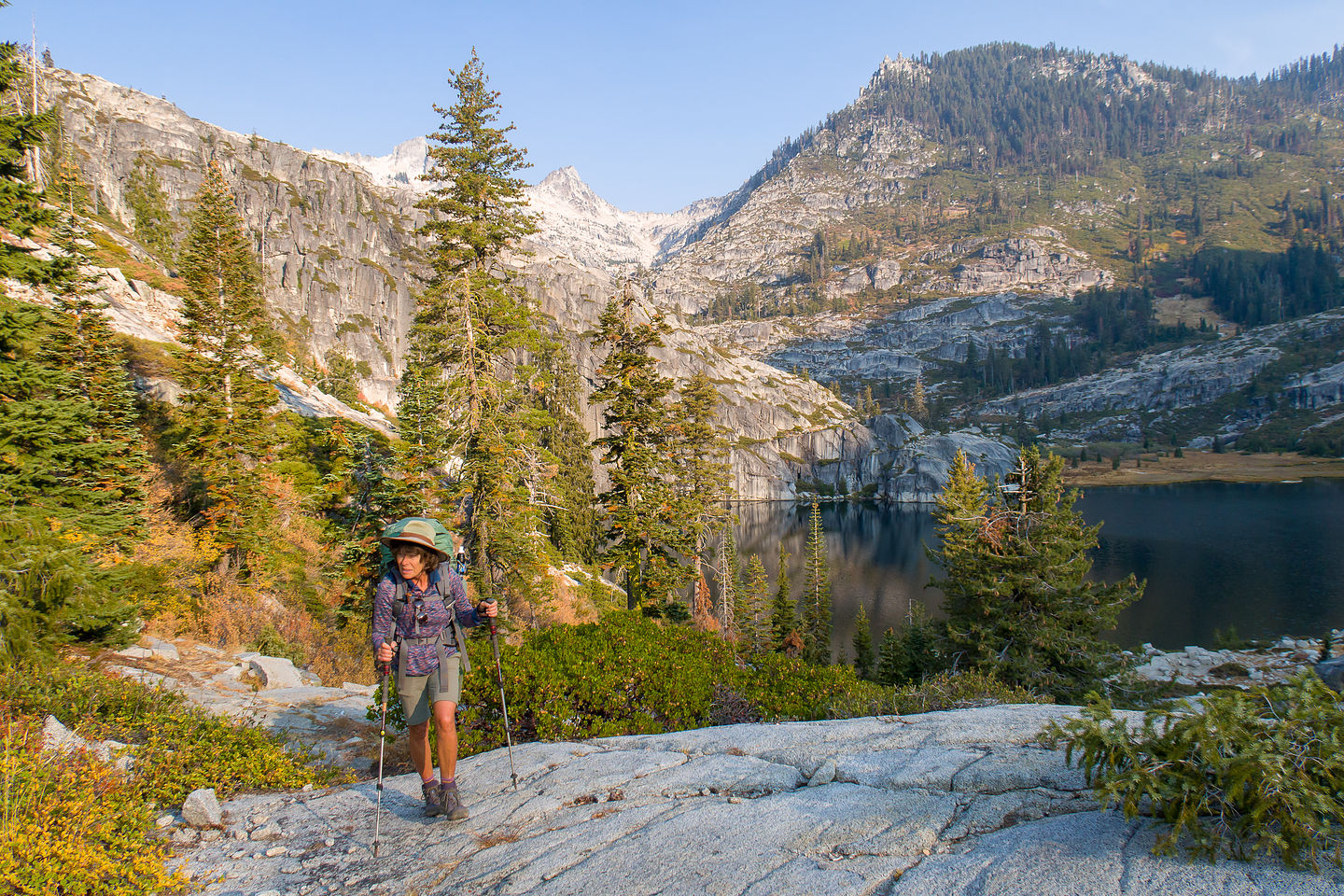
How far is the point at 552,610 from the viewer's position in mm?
28031

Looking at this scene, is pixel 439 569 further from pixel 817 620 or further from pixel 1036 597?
pixel 817 620

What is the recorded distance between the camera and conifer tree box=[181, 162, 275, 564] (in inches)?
854

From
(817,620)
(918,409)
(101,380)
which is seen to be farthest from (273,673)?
(918,409)

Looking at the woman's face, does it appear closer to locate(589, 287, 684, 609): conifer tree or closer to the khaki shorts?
the khaki shorts

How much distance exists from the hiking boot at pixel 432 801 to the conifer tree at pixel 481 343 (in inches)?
501

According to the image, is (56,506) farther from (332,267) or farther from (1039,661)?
(332,267)

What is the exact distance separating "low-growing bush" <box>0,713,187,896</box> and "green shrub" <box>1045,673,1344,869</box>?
6411 millimetres

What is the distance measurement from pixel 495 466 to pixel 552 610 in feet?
39.6

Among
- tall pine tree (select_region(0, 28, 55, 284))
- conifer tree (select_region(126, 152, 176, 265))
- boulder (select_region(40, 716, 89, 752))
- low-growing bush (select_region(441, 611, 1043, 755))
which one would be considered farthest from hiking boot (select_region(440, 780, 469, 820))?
conifer tree (select_region(126, 152, 176, 265))

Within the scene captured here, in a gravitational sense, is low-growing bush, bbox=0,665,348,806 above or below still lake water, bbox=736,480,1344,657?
above

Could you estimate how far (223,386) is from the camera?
2273 centimetres

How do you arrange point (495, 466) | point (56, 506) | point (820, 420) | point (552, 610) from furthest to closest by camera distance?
point (820, 420), point (552, 610), point (495, 466), point (56, 506)

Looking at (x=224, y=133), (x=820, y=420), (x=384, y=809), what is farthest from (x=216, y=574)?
(x=224, y=133)

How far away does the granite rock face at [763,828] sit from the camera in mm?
3475
